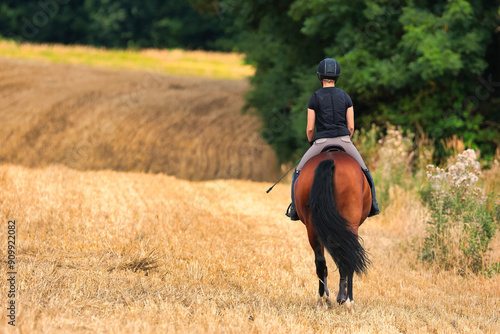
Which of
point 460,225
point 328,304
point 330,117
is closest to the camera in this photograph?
point 328,304

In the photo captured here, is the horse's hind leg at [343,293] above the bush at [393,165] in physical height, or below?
below

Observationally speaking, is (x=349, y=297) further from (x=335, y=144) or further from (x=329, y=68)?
(x=329, y=68)

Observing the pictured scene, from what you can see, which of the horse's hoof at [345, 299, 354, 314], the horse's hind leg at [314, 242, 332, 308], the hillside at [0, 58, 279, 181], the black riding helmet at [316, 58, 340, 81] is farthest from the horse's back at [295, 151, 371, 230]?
the hillside at [0, 58, 279, 181]

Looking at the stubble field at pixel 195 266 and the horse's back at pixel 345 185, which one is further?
the horse's back at pixel 345 185

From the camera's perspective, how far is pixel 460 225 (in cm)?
981

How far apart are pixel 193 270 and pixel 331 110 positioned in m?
2.71

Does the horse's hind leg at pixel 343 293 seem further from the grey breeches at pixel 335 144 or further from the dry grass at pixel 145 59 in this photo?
the dry grass at pixel 145 59

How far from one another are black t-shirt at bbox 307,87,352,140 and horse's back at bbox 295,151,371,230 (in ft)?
1.09

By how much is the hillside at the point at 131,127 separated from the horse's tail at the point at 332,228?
12.5m

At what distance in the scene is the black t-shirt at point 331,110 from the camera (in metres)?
7.14

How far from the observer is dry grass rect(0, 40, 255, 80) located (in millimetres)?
41625

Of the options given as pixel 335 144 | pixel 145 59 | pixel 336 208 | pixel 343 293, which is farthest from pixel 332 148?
pixel 145 59

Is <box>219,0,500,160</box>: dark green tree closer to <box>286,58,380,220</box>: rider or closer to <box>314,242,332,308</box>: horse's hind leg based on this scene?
<box>286,58,380,220</box>: rider

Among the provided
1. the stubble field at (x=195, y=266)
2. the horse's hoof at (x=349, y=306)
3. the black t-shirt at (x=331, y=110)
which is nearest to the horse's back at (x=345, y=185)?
the black t-shirt at (x=331, y=110)
